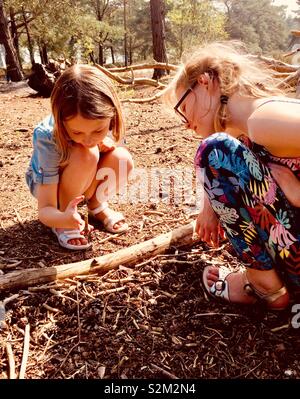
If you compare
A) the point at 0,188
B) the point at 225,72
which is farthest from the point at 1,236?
the point at 225,72

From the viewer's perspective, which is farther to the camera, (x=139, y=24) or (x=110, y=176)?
(x=139, y=24)

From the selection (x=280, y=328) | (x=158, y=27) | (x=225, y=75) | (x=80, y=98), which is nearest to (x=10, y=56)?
(x=158, y=27)

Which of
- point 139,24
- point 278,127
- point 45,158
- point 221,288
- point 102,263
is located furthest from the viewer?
point 139,24

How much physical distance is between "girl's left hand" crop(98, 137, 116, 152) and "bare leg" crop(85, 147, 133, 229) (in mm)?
22

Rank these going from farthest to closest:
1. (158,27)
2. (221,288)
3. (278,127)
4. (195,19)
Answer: (195,19) → (158,27) → (221,288) → (278,127)

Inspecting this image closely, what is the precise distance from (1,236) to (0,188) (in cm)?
83

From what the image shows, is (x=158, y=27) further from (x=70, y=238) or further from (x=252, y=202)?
(x=252, y=202)

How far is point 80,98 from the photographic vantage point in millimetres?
1714

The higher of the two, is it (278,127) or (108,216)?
(278,127)

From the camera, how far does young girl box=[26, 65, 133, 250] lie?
1.75m

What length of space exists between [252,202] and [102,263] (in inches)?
29.6

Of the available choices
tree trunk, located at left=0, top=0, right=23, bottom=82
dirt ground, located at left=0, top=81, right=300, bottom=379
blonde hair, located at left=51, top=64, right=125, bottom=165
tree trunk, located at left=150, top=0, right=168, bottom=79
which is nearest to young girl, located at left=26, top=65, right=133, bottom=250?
blonde hair, located at left=51, top=64, right=125, bottom=165

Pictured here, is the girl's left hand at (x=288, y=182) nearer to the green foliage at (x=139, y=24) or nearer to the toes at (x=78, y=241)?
the green foliage at (x=139, y=24)
